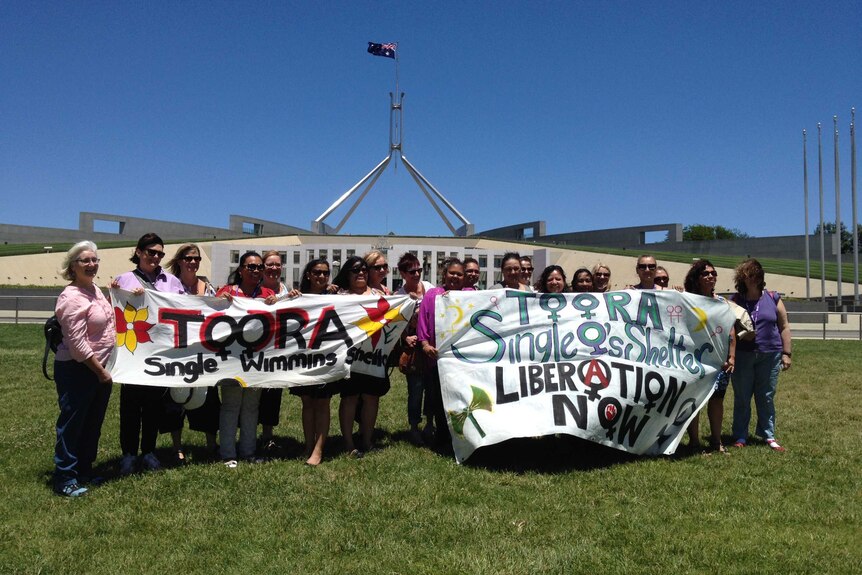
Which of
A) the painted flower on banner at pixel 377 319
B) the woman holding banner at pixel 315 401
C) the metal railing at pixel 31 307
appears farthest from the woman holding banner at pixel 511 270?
the metal railing at pixel 31 307

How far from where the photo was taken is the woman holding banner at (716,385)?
5746 millimetres

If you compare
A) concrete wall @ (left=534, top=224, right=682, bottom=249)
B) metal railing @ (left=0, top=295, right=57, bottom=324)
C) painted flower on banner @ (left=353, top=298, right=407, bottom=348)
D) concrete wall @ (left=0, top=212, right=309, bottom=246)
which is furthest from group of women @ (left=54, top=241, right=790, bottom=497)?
concrete wall @ (left=534, top=224, right=682, bottom=249)

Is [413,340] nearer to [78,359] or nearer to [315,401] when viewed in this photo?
[315,401]

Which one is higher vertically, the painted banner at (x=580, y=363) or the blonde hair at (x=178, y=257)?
the blonde hair at (x=178, y=257)

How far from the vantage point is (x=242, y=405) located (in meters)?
5.37

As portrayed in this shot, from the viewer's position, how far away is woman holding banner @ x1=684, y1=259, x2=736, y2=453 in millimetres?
5746

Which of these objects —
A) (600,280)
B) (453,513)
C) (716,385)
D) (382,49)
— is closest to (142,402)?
(453,513)

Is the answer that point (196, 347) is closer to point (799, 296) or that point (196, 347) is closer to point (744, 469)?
point (744, 469)

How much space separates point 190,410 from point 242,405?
53 centimetres

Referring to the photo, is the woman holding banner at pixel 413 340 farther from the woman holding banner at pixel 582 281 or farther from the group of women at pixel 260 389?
the woman holding banner at pixel 582 281

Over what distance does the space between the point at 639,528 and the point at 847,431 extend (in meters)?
4.02

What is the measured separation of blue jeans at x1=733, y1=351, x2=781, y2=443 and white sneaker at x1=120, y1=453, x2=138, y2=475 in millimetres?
5435

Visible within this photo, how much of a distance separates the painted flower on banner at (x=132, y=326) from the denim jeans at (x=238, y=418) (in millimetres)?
789

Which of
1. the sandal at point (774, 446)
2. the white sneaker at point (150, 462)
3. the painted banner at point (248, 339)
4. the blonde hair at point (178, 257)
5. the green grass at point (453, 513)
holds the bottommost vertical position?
the green grass at point (453, 513)
